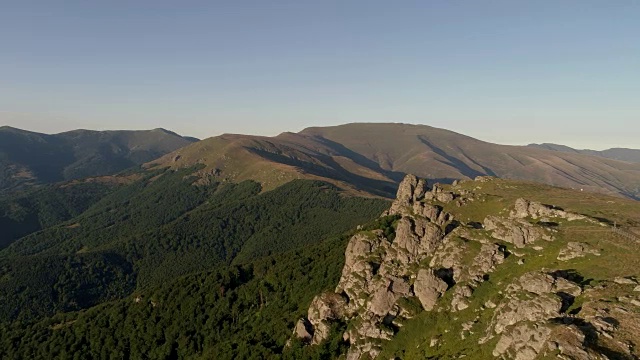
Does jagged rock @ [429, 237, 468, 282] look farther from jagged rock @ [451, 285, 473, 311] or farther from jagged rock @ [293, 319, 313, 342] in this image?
jagged rock @ [293, 319, 313, 342]

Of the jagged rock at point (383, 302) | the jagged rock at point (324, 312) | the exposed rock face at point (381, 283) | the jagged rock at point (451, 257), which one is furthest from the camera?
the jagged rock at point (324, 312)

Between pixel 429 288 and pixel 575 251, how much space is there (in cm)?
4570

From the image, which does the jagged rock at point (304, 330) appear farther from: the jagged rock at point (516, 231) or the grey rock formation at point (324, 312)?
the jagged rock at point (516, 231)

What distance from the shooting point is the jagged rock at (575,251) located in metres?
128

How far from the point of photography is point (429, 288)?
143500 mm

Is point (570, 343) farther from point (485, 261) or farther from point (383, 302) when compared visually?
point (383, 302)

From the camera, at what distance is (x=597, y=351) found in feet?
260

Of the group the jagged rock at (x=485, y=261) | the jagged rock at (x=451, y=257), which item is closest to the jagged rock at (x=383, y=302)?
the jagged rock at (x=451, y=257)

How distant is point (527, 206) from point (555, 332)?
9298 centimetres

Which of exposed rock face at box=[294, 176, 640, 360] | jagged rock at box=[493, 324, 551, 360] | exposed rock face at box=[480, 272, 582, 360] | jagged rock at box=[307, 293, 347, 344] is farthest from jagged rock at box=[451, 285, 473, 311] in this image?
jagged rock at box=[307, 293, 347, 344]

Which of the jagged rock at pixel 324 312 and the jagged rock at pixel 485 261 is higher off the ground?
the jagged rock at pixel 485 261

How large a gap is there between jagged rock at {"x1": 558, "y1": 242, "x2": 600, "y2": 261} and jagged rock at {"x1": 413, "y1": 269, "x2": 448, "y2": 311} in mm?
36839

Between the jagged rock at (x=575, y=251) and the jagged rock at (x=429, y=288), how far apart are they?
36839 mm

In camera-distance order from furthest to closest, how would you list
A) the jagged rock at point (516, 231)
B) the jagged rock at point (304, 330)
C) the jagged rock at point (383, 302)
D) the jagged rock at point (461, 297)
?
the jagged rock at point (304, 330) < the jagged rock at point (383, 302) < the jagged rock at point (516, 231) < the jagged rock at point (461, 297)
